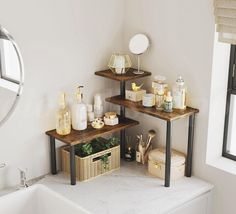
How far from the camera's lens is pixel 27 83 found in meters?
2.31

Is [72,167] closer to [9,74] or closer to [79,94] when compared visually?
[79,94]

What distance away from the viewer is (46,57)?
235 centimetres

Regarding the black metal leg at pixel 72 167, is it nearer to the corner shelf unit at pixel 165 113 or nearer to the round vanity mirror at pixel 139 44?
the corner shelf unit at pixel 165 113

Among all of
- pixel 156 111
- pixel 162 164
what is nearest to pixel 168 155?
pixel 162 164

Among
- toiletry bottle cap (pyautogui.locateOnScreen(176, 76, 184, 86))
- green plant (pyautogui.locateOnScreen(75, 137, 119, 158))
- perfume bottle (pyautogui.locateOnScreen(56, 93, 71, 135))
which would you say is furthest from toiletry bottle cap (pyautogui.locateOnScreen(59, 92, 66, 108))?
toiletry bottle cap (pyautogui.locateOnScreen(176, 76, 184, 86))

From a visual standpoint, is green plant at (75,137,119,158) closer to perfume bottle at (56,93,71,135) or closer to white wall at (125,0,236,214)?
perfume bottle at (56,93,71,135)

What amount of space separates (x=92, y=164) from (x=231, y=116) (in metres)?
0.81

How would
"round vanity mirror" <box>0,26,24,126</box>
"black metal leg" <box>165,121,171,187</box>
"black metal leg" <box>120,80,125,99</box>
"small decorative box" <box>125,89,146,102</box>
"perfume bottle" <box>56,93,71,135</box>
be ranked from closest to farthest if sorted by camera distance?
1. "round vanity mirror" <box>0,26,24,126</box>
2. "black metal leg" <box>165,121,171,187</box>
3. "perfume bottle" <box>56,93,71,135</box>
4. "small decorative box" <box>125,89,146,102</box>
5. "black metal leg" <box>120,80,125,99</box>

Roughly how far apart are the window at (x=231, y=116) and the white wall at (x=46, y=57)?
2.37 ft

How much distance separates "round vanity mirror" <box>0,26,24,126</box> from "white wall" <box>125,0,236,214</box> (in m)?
0.77

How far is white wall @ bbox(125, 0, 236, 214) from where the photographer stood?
2303 millimetres

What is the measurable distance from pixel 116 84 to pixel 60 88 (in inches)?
16.4

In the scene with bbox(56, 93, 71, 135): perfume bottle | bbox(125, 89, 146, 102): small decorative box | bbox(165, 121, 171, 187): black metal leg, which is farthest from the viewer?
bbox(125, 89, 146, 102): small decorative box

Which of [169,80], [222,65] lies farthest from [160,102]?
[222,65]
